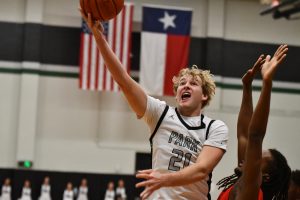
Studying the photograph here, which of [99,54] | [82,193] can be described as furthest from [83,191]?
[99,54]

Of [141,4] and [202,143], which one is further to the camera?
[141,4]

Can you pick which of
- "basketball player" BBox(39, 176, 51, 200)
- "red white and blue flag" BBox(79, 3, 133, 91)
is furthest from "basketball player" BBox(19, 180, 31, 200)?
"red white and blue flag" BBox(79, 3, 133, 91)

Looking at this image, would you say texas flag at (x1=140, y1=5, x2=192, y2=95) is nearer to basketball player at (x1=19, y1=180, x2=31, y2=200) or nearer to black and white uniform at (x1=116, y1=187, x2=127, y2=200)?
black and white uniform at (x1=116, y1=187, x2=127, y2=200)

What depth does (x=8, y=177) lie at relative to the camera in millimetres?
16047

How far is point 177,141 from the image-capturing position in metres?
3.79

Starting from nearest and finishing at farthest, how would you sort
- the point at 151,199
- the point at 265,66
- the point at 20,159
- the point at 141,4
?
the point at 265,66, the point at 151,199, the point at 20,159, the point at 141,4

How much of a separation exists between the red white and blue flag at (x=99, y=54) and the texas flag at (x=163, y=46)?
53 cm

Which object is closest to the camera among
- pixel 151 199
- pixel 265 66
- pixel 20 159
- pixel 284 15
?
pixel 265 66

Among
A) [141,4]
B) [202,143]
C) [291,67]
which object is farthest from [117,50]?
[202,143]

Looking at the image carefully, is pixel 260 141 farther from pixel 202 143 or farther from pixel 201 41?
pixel 201 41

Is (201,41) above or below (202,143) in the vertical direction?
above

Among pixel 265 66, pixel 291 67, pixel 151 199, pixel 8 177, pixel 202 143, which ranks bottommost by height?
pixel 8 177

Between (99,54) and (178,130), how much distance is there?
12410mm

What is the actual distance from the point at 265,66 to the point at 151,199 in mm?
1214
